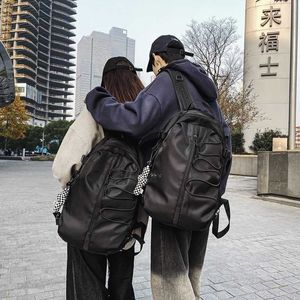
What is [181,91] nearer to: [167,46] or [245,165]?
[167,46]

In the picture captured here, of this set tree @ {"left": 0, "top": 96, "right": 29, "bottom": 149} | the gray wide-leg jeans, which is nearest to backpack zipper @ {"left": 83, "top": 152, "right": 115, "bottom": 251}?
the gray wide-leg jeans

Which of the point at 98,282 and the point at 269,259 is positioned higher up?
the point at 98,282

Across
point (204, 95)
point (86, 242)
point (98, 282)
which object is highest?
point (204, 95)

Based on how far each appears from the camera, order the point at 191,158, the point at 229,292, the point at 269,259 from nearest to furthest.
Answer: the point at 191,158, the point at 229,292, the point at 269,259

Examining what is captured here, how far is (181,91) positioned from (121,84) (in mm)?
371

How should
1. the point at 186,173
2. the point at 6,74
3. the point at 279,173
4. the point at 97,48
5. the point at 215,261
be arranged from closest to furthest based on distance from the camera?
the point at 186,173 → the point at 215,261 → the point at 279,173 → the point at 6,74 → the point at 97,48

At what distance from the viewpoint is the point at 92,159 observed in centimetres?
159

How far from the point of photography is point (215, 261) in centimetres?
397

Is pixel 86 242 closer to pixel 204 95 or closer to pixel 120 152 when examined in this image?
pixel 120 152

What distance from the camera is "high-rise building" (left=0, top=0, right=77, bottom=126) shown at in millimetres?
101125

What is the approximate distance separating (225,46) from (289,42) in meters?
4.25

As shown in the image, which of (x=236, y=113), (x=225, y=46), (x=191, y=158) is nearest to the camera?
(x=191, y=158)

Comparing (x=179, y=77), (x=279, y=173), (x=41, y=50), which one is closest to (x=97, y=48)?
(x=41, y=50)

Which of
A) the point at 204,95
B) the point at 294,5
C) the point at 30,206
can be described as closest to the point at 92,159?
the point at 204,95
